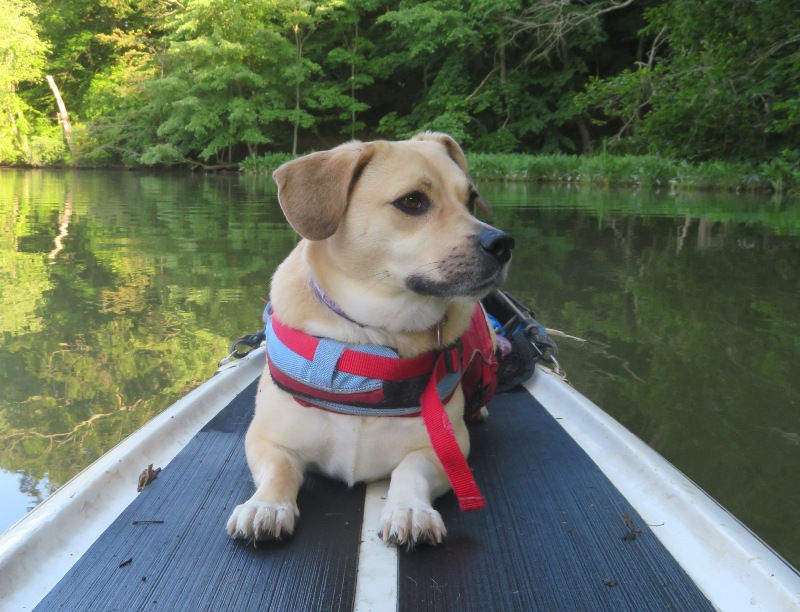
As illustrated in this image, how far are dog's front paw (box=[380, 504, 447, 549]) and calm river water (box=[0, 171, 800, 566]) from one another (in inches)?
72.0

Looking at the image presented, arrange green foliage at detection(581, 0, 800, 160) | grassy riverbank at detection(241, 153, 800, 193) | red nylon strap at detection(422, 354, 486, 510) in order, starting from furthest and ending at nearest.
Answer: grassy riverbank at detection(241, 153, 800, 193)
green foliage at detection(581, 0, 800, 160)
red nylon strap at detection(422, 354, 486, 510)

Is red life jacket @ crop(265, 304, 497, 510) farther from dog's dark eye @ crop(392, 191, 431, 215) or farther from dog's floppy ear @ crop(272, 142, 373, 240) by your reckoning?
dog's dark eye @ crop(392, 191, 431, 215)

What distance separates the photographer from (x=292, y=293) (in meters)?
2.41

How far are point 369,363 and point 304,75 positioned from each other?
32988 millimetres

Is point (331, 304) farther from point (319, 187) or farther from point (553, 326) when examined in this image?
point (553, 326)

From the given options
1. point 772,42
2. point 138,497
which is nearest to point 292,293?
point 138,497

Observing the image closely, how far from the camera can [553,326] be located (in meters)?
6.23

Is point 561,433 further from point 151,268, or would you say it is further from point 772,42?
point 772,42

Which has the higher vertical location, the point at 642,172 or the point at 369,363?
the point at 642,172

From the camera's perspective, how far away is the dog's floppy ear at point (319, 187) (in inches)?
89.4

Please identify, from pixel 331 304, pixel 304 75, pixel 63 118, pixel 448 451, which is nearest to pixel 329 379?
pixel 331 304

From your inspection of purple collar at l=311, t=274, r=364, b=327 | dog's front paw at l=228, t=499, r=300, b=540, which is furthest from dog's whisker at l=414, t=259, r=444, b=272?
dog's front paw at l=228, t=499, r=300, b=540

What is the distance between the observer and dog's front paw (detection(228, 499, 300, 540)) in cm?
188

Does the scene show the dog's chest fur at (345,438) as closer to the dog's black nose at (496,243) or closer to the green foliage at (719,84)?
the dog's black nose at (496,243)
